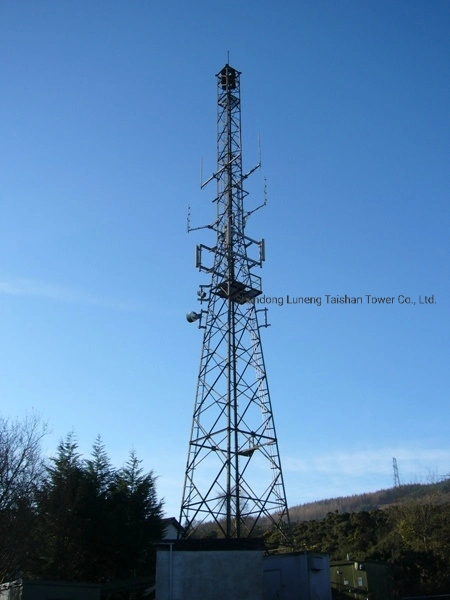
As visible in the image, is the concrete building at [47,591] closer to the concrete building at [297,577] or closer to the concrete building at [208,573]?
the concrete building at [208,573]

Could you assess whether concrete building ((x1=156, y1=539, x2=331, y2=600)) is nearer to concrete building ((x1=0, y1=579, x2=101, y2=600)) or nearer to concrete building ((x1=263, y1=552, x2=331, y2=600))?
concrete building ((x1=263, y1=552, x2=331, y2=600))

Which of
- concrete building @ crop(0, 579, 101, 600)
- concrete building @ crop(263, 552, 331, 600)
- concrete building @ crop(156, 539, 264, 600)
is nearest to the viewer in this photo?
concrete building @ crop(156, 539, 264, 600)

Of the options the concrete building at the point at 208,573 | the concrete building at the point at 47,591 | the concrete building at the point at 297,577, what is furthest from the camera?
the concrete building at the point at 297,577

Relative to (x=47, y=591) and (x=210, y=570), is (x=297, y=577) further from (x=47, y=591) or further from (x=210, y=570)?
(x=47, y=591)

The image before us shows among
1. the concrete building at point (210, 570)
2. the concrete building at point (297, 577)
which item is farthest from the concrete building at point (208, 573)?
the concrete building at point (297, 577)

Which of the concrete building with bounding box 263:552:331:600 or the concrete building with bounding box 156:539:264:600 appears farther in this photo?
the concrete building with bounding box 263:552:331:600

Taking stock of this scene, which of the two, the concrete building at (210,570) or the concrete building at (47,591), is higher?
the concrete building at (210,570)

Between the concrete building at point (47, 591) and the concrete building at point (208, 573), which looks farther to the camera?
the concrete building at point (47, 591)

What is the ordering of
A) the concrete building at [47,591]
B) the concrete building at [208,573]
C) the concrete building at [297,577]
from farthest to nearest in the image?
the concrete building at [297,577] < the concrete building at [47,591] < the concrete building at [208,573]

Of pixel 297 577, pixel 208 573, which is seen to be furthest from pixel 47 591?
A: pixel 297 577

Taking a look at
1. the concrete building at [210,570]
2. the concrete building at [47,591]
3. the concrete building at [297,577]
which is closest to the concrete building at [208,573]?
the concrete building at [210,570]

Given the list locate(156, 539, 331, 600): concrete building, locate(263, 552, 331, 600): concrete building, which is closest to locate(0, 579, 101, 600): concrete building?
locate(156, 539, 331, 600): concrete building

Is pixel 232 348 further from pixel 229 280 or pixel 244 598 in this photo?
pixel 244 598

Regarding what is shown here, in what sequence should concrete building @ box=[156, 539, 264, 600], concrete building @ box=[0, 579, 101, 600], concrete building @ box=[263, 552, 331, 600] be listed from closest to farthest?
concrete building @ box=[156, 539, 264, 600] → concrete building @ box=[0, 579, 101, 600] → concrete building @ box=[263, 552, 331, 600]
